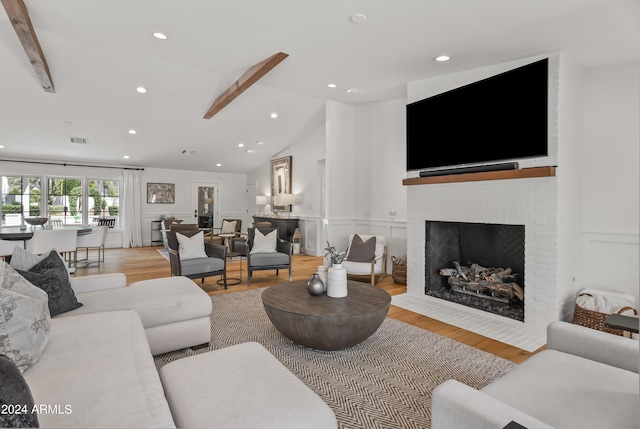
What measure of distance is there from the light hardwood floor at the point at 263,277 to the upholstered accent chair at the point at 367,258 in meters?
0.23

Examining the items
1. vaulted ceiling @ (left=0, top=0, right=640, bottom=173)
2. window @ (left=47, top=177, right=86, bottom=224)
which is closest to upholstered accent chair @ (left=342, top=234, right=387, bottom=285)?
vaulted ceiling @ (left=0, top=0, right=640, bottom=173)

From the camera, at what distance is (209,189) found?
10.4 metres

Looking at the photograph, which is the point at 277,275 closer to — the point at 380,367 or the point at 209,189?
the point at 380,367

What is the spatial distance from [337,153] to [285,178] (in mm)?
2932

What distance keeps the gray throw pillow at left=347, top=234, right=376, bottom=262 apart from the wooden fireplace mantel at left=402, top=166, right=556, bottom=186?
3.80ft

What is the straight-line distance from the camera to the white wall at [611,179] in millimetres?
3082

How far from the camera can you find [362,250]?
5.00 m

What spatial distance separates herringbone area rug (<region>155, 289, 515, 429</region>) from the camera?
6.23ft

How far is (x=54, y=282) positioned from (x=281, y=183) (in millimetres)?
6565

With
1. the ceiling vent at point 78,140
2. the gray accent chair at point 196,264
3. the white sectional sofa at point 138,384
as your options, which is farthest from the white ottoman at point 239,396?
the ceiling vent at point 78,140

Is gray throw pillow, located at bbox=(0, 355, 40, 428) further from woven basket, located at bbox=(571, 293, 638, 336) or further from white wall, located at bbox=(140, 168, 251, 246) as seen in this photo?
white wall, located at bbox=(140, 168, 251, 246)

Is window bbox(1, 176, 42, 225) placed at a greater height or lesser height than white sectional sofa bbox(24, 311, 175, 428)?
greater

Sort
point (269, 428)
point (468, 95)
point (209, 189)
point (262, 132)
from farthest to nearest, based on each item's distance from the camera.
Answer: point (209, 189) → point (262, 132) → point (468, 95) → point (269, 428)

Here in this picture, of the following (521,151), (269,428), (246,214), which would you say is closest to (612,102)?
(521,151)
